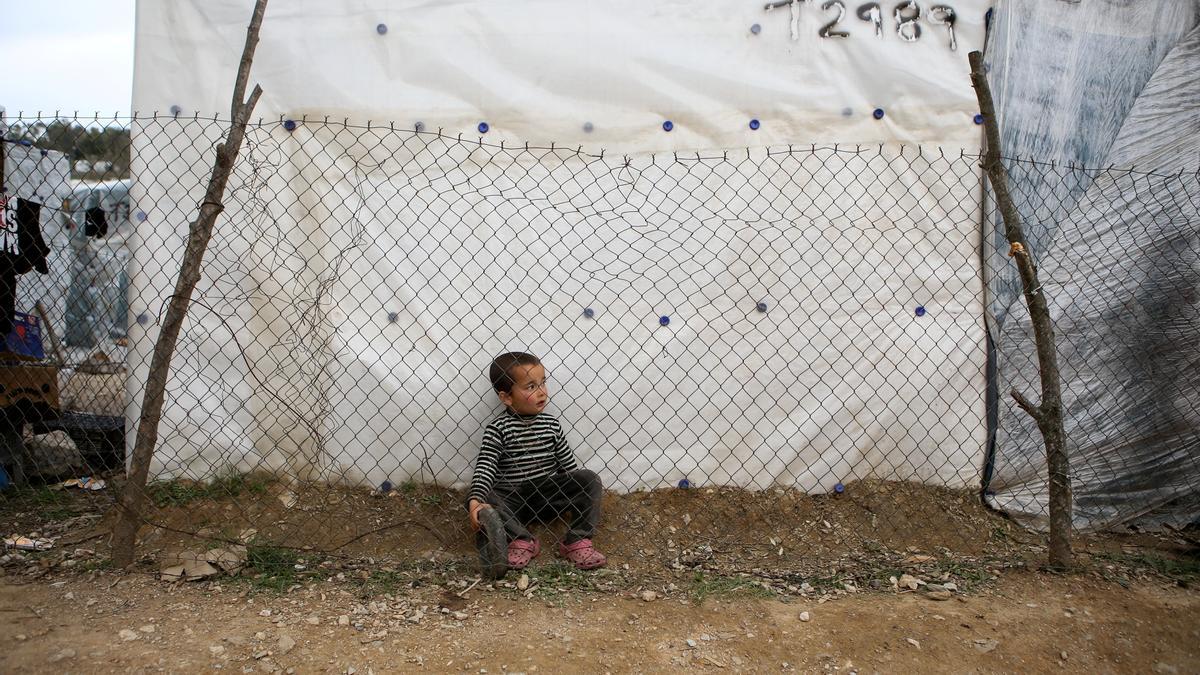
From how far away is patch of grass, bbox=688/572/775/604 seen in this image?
8.76ft

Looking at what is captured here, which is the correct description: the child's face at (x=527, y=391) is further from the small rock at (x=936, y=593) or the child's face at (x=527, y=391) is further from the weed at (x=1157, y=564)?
the weed at (x=1157, y=564)

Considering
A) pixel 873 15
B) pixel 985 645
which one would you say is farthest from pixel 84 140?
pixel 985 645

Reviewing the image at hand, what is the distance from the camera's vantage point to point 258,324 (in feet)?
10.5

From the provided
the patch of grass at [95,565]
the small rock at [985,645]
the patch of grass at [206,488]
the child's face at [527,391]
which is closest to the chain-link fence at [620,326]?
the patch of grass at [206,488]

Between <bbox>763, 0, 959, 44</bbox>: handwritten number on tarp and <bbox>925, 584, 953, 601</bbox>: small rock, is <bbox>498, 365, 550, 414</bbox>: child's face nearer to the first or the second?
<bbox>925, 584, 953, 601</bbox>: small rock

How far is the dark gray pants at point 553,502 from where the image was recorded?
2.95 metres

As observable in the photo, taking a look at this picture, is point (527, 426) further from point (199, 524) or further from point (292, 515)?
point (199, 524)

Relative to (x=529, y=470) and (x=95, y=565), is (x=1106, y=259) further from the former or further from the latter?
(x=95, y=565)

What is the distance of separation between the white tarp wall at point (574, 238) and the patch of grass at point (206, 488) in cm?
6

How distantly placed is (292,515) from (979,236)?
289 centimetres

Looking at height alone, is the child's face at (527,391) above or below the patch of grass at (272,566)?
above

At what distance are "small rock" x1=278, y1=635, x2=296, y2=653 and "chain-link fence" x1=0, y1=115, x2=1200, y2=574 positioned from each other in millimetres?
793

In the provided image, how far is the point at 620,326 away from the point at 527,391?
479 mm

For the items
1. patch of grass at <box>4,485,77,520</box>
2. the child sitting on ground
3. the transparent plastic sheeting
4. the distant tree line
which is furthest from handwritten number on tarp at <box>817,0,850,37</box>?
patch of grass at <box>4,485,77,520</box>
